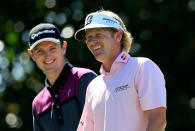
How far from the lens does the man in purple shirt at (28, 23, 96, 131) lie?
570 cm

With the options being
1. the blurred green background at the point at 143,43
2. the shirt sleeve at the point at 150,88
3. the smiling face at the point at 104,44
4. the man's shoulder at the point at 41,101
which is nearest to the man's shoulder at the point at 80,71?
the man's shoulder at the point at 41,101

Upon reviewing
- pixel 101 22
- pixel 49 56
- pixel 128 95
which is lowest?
pixel 128 95

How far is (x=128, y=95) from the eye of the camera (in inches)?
182

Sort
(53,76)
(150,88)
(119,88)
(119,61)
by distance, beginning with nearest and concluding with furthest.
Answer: (150,88) → (119,88) → (119,61) → (53,76)

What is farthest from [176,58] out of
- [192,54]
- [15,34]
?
[15,34]

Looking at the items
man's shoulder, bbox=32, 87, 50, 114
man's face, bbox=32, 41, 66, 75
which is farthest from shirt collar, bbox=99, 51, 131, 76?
man's shoulder, bbox=32, 87, 50, 114

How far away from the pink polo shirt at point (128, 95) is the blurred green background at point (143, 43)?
5.58 meters

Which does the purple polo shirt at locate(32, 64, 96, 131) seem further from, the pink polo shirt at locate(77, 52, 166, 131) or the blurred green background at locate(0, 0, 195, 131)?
the blurred green background at locate(0, 0, 195, 131)

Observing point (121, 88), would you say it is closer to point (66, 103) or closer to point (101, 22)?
point (101, 22)

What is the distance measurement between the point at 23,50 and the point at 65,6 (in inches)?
48.1

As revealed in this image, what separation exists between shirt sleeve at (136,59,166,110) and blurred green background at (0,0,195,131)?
228 inches

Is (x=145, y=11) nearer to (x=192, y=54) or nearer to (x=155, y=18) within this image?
(x=155, y=18)

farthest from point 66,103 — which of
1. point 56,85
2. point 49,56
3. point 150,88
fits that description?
point 150,88

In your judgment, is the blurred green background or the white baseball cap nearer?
the white baseball cap
